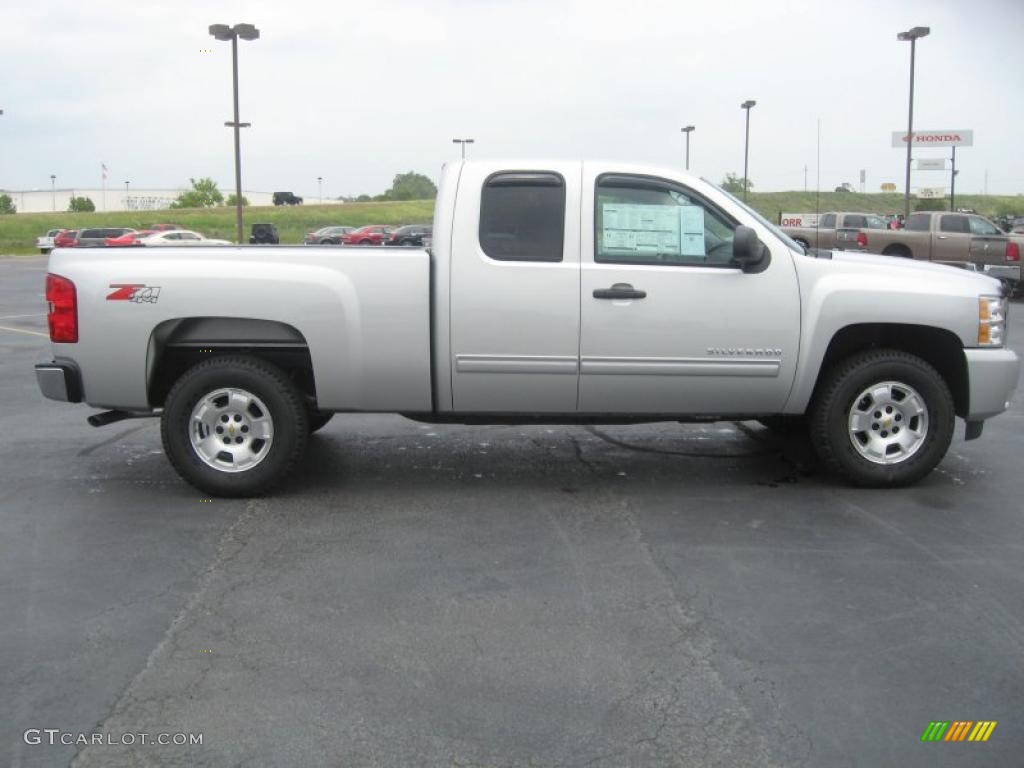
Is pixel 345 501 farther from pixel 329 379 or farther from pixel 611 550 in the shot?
pixel 611 550

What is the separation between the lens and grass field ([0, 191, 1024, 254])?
3095 inches

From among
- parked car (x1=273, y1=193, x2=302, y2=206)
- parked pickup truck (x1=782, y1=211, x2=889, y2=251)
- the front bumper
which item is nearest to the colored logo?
the front bumper

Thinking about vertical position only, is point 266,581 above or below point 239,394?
below

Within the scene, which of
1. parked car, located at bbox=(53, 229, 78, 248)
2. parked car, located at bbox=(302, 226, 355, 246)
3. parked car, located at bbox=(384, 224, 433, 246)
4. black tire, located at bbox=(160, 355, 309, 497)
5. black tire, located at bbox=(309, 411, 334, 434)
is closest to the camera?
black tire, located at bbox=(160, 355, 309, 497)

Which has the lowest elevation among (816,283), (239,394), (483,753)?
(483,753)

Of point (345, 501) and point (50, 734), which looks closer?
point (50, 734)

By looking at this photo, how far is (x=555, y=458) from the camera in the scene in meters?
7.14

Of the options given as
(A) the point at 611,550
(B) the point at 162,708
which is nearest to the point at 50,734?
(B) the point at 162,708

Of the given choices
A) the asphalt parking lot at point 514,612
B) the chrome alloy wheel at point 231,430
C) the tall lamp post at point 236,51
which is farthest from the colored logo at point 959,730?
the tall lamp post at point 236,51

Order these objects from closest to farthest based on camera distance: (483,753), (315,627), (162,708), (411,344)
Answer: (483,753) → (162,708) → (315,627) → (411,344)

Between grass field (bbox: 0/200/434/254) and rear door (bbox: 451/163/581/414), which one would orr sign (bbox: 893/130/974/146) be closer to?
grass field (bbox: 0/200/434/254)

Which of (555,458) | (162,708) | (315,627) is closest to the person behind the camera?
Answer: (162,708)

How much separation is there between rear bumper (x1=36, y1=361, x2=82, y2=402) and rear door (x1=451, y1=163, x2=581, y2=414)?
2191 millimetres

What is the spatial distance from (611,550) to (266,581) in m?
1.68
